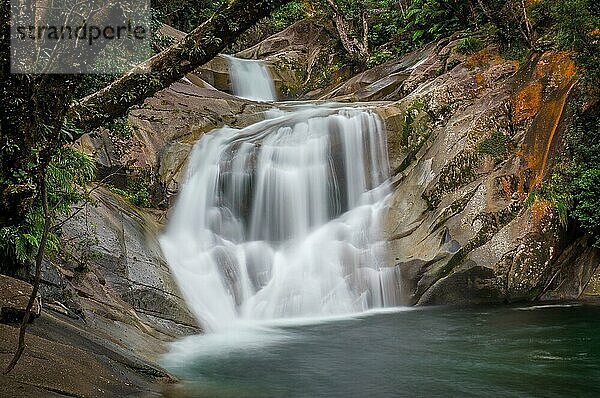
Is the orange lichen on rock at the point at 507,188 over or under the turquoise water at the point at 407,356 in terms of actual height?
Answer: over

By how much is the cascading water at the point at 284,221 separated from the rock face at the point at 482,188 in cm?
Answer: 61

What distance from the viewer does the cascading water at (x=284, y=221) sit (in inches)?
402

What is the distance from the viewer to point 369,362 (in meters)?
6.60

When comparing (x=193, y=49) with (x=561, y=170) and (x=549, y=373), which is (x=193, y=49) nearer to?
(x=549, y=373)

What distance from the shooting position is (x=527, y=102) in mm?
11922

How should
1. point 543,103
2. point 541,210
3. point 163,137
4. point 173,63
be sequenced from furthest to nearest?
point 163,137 < point 543,103 < point 541,210 < point 173,63

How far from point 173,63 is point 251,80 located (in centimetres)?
1872

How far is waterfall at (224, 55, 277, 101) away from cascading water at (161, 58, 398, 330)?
27.8 ft

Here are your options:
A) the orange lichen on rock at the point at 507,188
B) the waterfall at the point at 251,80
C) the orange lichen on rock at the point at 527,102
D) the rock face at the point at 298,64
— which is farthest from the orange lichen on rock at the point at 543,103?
the waterfall at the point at 251,80

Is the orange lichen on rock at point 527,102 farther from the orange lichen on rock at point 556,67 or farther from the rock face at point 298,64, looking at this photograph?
the rock face at point 298,64

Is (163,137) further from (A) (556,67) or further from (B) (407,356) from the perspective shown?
(A) (556,67)

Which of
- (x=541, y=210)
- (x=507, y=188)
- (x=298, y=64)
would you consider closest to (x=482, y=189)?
(x=507, y=188)

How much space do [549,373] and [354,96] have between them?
1313 cm

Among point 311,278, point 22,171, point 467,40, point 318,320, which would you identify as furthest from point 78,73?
point 467,40
